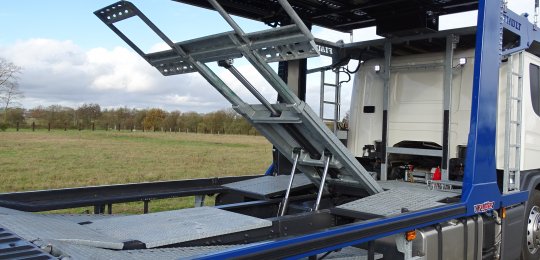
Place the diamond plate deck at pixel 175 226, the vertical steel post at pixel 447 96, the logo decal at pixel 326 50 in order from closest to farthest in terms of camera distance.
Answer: the diamond plate deck at pixel 175 226, the vertical steel post at pixel 447 96, the logo decal at pixel 326 50

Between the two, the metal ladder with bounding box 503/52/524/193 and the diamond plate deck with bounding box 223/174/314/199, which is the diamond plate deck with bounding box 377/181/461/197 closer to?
the metal ladder with bounding box 503/52/524/193

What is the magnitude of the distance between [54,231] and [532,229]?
5.08 m

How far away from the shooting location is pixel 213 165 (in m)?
19.0

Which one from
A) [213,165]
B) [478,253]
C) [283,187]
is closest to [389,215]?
[478,253]

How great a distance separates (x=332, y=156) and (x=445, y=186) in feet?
5.08

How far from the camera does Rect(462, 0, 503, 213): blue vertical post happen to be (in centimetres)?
428

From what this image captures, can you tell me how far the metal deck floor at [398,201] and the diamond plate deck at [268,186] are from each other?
1022 mm

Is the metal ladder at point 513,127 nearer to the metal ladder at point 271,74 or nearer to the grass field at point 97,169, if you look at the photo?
the metal ladder at point 271,74

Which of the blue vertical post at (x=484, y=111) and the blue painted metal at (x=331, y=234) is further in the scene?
the blue vertical post at (x=484, y=111)

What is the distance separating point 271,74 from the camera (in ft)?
11.4

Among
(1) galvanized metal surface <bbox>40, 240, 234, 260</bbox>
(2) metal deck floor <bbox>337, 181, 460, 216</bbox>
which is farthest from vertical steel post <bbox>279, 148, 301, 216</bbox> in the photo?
(1) galvanized metal surface <bbox>40, 240, 234, 260</bbox>

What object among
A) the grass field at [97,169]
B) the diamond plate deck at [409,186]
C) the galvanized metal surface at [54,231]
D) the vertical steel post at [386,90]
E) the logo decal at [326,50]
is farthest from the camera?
the grass field at [97,169]

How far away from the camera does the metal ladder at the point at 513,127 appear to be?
15.8 feet

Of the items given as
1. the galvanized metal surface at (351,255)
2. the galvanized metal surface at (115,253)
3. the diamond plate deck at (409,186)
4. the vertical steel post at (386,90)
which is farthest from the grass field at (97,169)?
the galvanized metal surface at (115,253)
